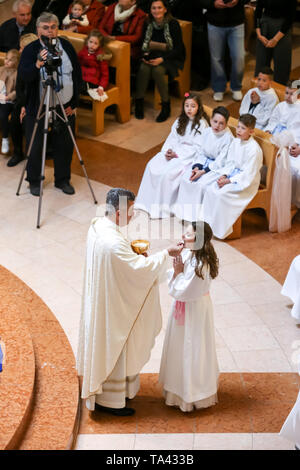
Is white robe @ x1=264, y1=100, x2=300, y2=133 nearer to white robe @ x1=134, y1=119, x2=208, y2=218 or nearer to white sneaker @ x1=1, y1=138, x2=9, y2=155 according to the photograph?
white robe @ x1=134, y1=119, x2=208, y2=218

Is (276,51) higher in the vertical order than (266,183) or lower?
higher

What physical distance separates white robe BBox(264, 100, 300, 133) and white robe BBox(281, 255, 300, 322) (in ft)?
7.16

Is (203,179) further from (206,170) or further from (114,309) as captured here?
(114,309)

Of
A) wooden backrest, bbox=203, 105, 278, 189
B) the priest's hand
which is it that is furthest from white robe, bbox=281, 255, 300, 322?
the priest's hand

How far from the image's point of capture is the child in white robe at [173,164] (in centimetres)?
696

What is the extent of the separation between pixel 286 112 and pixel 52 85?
2351 millimetres

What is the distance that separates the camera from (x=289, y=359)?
16.9ft

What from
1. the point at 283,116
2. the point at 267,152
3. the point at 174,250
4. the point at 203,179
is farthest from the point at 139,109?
the point at 174,250

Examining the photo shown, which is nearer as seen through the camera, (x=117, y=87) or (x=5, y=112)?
(x=5, y=112)

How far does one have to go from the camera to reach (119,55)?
28.2 ft

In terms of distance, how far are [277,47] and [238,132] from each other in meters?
2.82

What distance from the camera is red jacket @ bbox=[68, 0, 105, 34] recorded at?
925 centimetres
